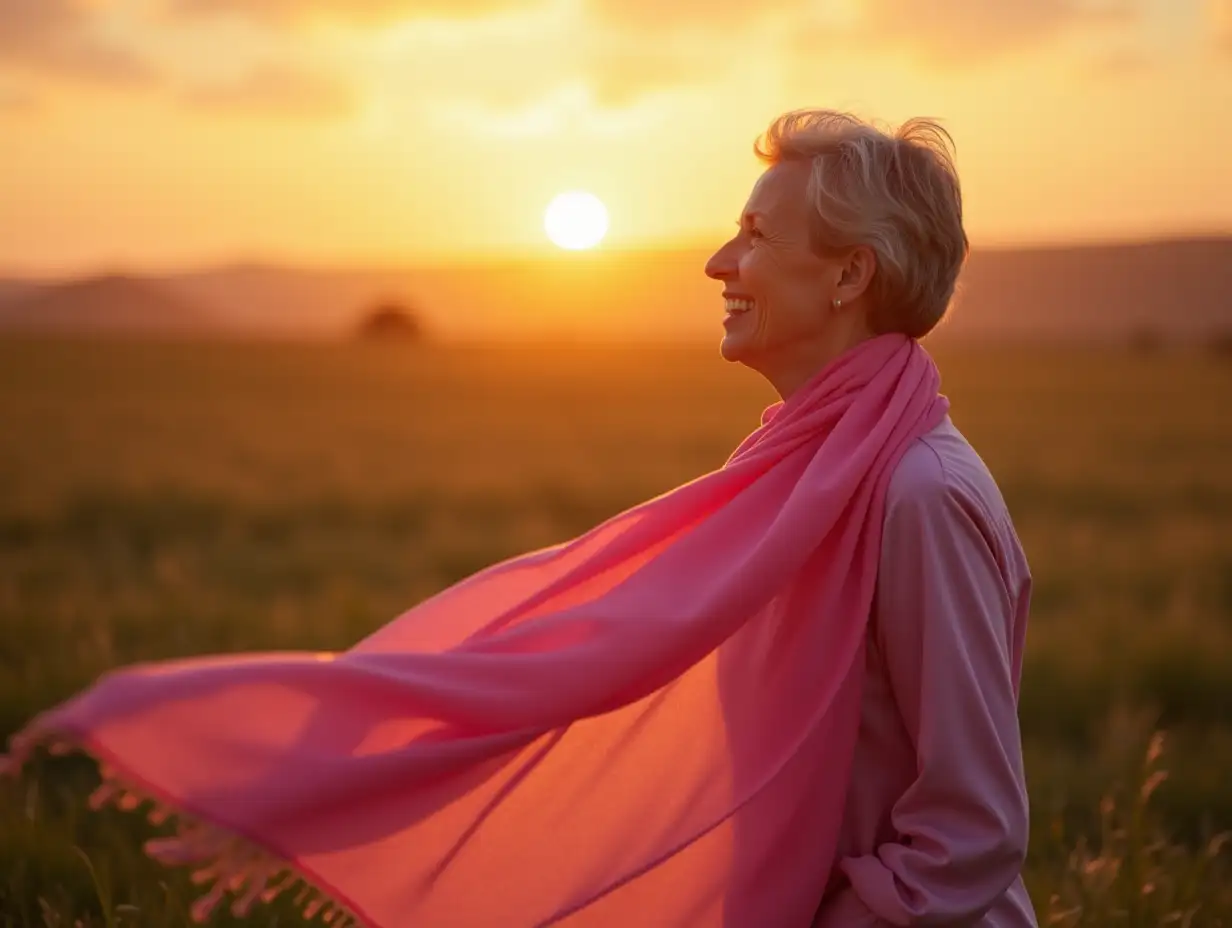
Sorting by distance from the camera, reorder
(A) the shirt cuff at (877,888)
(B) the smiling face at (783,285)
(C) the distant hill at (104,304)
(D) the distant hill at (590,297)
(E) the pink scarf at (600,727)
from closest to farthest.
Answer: (E) the pink scarf at (600,727)
(A) the shirt cuff at (877,888)
(B) the smiling face at (783,285)
(D) the distant hill at (590,297)
(C) the distant hill at (104,304)

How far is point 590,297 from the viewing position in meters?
134

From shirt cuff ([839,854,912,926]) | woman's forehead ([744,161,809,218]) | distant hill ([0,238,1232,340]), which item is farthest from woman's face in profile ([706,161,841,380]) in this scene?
distant hill ([0,238,1232,340])

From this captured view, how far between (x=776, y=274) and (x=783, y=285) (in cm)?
2

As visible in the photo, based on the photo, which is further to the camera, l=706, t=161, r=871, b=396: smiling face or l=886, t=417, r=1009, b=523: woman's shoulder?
l=706, t=161, r=871, b=396: smiling face

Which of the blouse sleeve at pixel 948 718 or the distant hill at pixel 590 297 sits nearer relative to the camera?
the blouse sleeve at pixel 948 718

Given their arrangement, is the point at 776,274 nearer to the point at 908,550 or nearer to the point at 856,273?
the point at 856,273

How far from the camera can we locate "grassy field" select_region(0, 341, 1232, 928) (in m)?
3.71

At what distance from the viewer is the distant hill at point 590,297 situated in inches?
4055

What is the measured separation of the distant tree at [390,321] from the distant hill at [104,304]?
20.8 metres

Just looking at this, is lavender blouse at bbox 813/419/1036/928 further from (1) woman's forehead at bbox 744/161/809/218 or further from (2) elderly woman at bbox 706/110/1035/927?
(1) woman's forehead at bbox 744/161/809/218

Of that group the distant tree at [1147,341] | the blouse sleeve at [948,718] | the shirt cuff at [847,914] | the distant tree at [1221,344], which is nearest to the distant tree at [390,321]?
the distant tree at [1147,341]

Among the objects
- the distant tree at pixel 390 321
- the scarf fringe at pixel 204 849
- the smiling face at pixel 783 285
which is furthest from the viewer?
the distant tree at pixel 390 321

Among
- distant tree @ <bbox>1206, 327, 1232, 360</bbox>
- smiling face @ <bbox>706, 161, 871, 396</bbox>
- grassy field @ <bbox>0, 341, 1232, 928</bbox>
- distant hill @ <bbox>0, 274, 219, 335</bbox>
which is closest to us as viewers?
smiling face @ <bbox>706, 161, 871, 396</bbox>

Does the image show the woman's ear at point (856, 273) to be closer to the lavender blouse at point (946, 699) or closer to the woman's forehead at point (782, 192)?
the woman's forehead at point (782, 192)
